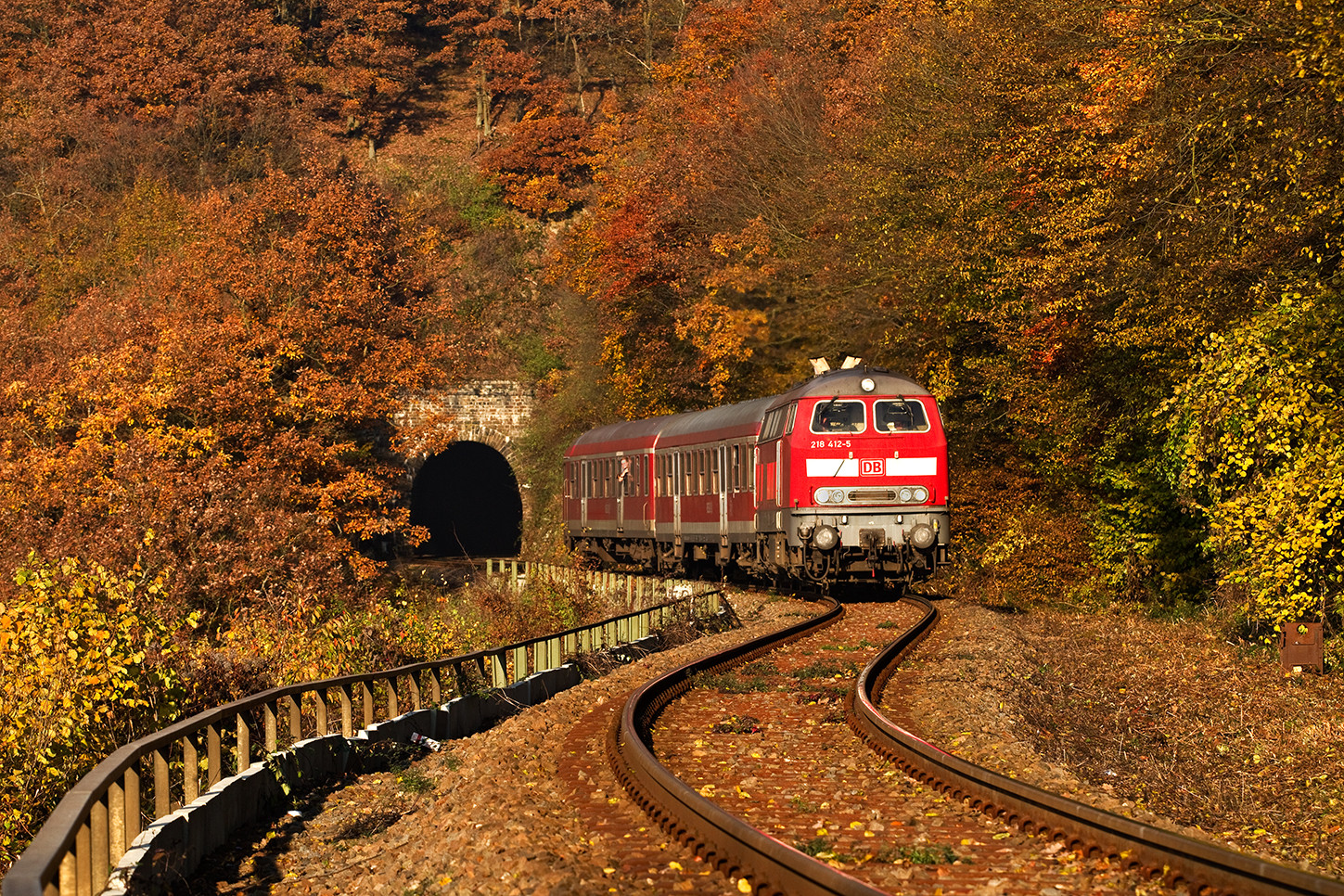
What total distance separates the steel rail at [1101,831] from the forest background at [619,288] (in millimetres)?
5868

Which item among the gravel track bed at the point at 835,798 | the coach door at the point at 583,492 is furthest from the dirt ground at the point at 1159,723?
the coach door at the point at 583,492

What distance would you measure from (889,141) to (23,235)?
124 ft

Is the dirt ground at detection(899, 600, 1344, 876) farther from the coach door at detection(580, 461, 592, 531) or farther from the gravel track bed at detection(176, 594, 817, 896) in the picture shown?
the coach door at detection(580, 461, 592, 531)

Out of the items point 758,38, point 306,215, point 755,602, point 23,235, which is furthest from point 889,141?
point 23,235

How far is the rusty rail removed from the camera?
5801mm

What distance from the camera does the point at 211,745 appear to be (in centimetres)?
897

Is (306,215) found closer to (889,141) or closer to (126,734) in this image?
(889,141)

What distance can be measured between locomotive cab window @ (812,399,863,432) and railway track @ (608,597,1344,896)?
8056 mm

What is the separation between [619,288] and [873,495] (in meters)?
21.4

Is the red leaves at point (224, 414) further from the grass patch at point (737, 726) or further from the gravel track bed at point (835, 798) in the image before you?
the grass patch at point (737, 726)

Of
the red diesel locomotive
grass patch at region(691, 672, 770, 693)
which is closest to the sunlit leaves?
grass patch at region(691, 672, 770, 693)

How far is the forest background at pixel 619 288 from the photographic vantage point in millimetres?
13961

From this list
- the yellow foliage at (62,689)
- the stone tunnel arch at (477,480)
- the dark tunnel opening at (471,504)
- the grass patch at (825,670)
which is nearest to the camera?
the yellow foliage at (62,689)

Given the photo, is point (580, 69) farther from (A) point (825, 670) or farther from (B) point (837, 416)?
(A) point (825, 670)
